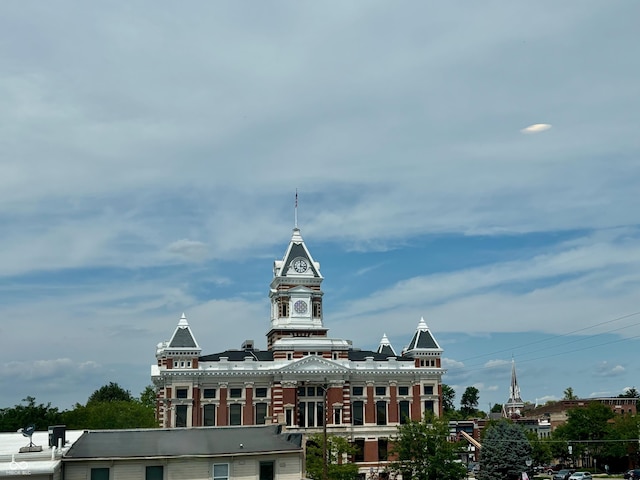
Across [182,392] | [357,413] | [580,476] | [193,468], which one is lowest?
[580,476]

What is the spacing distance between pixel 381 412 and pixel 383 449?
446 centimetres

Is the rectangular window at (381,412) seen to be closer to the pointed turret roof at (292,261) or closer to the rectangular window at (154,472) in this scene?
the pointed turret roof at (292,261)

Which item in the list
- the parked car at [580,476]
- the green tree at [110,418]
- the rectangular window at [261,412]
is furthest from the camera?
the rectangular window at [261,412]

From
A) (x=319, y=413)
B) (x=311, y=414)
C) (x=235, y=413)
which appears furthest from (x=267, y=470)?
(x=319, y=413)

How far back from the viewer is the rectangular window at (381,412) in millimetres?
97062

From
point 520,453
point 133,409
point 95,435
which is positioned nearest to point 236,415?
point 133,409

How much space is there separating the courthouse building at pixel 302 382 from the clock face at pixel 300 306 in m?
0.13

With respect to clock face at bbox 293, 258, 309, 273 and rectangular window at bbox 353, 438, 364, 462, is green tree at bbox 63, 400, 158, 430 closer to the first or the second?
rectangular window at bbox 353, 438, 364, 462

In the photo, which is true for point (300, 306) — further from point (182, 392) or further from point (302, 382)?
point (182, 392)

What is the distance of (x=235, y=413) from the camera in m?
93.2

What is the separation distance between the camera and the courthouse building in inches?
3620

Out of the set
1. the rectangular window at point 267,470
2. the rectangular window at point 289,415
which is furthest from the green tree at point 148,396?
the rectangular window at point 267,470

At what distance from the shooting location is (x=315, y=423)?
93.6 m

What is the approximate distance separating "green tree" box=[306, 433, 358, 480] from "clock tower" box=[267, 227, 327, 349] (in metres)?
16.5
